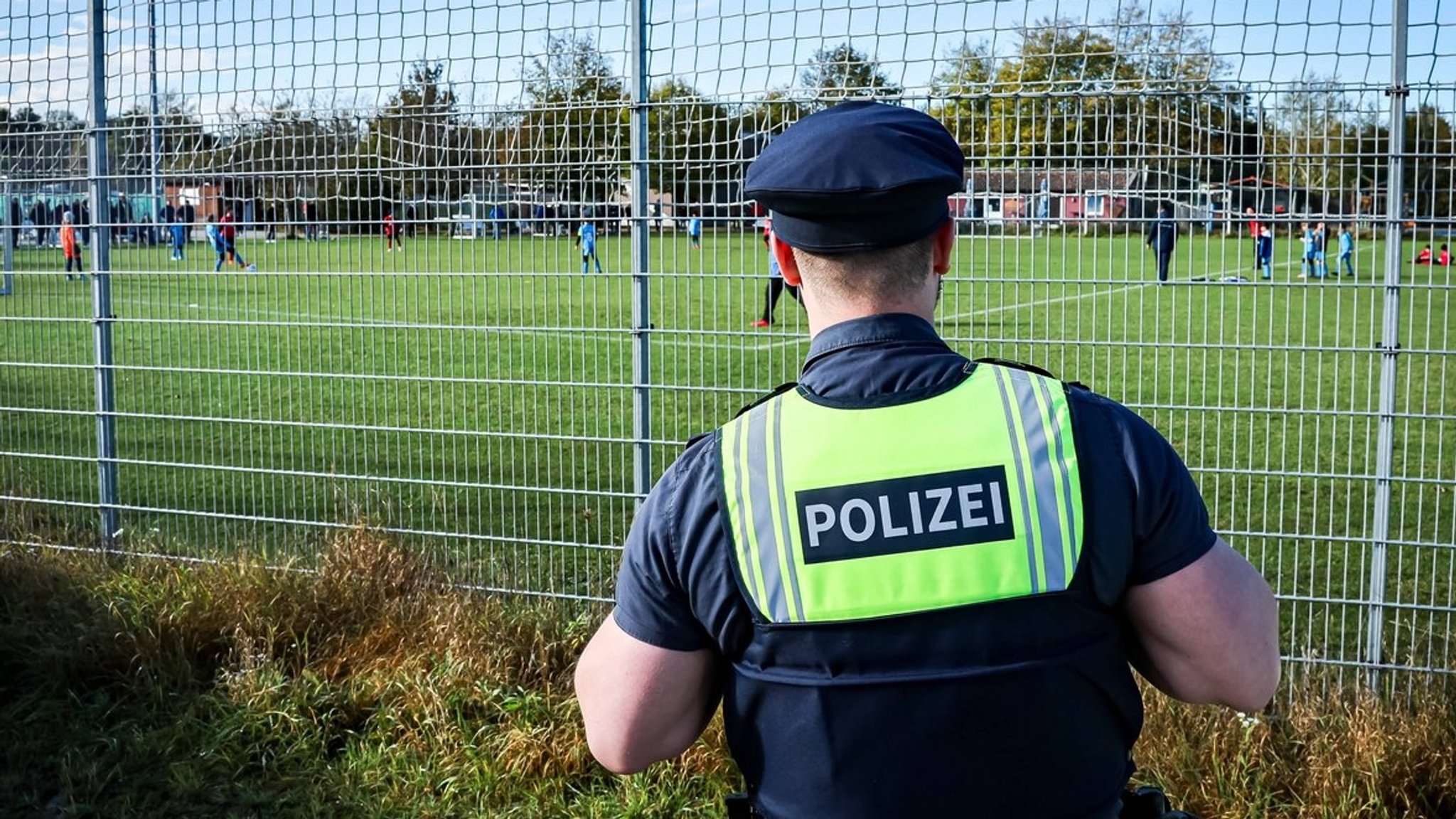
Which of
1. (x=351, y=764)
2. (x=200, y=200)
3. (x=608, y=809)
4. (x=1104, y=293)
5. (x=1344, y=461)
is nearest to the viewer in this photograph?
(x=608, y=809)

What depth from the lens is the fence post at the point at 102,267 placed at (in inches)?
278

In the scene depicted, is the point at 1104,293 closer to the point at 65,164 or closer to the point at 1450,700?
the point at 1450,700

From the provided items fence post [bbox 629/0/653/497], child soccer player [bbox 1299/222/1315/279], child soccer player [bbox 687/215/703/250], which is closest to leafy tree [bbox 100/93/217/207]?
fence post [bbox 629/0/653/497]

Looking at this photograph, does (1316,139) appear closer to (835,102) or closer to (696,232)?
(835,102)

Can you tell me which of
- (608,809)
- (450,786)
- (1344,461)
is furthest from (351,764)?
(1344,461)

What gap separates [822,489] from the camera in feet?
6.27

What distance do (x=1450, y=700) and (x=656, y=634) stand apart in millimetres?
3792

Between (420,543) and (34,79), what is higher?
(34,79)

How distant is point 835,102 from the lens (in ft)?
18.5

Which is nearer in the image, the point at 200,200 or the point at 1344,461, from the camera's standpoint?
the point at 200,200

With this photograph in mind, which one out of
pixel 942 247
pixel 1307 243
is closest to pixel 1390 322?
pixel 1307 243

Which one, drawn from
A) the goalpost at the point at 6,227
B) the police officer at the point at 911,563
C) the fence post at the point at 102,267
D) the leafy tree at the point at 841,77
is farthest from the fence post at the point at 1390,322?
the goalpost at the point at 6,227

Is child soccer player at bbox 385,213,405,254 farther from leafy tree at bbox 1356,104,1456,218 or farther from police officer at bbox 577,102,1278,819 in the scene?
police officer at bbox 577,102,1278,819

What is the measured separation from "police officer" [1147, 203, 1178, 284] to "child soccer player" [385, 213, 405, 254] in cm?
317
